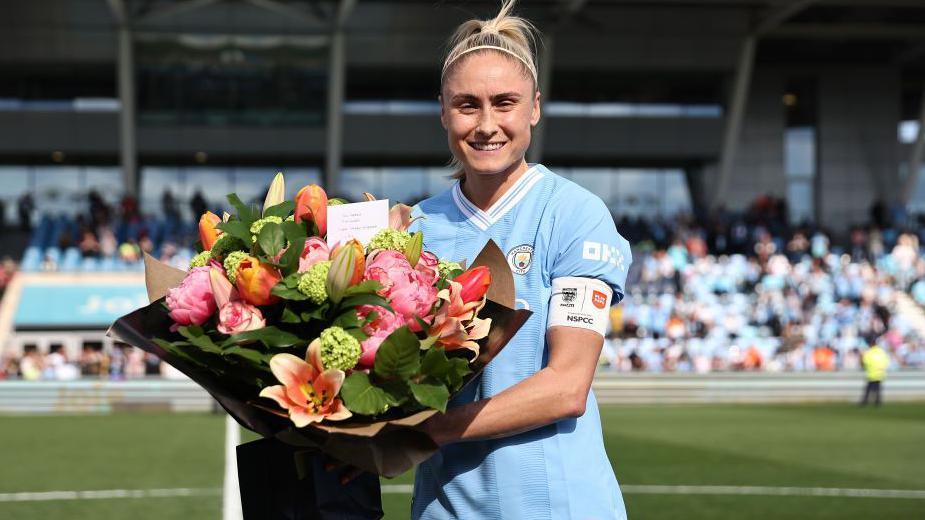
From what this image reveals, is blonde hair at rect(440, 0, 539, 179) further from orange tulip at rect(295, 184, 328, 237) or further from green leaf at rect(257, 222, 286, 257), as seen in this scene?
green leaf at rect(257, 222, 286, 257)

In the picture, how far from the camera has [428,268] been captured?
2.32 m

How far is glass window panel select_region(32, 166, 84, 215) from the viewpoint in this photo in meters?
38.0

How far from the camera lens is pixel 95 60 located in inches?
1495

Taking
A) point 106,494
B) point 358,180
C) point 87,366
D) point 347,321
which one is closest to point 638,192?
point 358,180

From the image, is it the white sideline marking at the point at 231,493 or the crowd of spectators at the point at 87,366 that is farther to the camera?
the crowd of spectators at the point at 87,366

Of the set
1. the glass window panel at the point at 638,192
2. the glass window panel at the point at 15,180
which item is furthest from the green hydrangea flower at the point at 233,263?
the glass window panel at the point at 638,192

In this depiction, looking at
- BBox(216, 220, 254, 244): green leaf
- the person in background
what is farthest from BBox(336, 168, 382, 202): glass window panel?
BBox(216, 220, 254, 244): green leaf

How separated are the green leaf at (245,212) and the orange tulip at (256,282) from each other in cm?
20

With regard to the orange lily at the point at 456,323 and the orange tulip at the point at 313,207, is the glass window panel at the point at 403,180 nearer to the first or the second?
the orange tulip at the point at 313,207

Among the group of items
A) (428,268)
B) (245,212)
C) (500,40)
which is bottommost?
(428,268)

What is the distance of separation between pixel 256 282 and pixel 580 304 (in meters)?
0.66

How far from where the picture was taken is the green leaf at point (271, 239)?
2256mm

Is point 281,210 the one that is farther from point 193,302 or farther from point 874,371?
point 874,371

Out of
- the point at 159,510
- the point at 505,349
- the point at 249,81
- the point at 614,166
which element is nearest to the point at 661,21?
the point at 614,166
